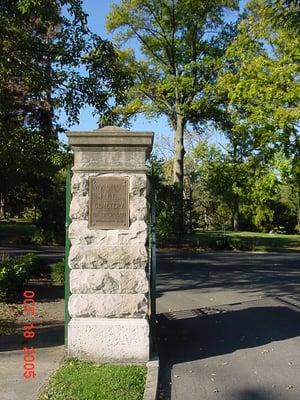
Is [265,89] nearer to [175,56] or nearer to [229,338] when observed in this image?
[175,56]

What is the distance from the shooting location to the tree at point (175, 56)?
37.1 meters

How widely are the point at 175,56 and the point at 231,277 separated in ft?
84.9

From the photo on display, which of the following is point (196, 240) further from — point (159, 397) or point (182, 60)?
point (159, 397)

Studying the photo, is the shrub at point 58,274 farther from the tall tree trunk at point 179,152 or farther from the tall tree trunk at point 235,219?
the tall tree trunk at point 235,219

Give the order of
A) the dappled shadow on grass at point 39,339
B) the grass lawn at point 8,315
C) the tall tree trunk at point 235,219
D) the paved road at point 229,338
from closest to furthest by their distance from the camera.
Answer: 1. the paved road at point 229,338
2. the dappled shadow on grass at point 39,339
3. the grass lawn at point 8,315
4. the tall tree trunk at point 235,219

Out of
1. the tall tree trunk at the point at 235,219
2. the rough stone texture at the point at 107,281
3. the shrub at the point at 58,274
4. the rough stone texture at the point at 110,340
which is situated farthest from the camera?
the tall tree trunk at the point at 235,219

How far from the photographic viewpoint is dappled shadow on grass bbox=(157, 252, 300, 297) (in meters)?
13.6

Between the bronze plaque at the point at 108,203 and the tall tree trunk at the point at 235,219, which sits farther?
the tall tree trunk at the point at 235,219

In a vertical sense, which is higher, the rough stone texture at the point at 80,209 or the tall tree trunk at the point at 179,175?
the tall tree trunk at the point at 179,175

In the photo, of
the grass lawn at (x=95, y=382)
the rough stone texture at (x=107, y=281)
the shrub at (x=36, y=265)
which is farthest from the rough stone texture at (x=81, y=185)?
the shrub at (x=36, y=265)

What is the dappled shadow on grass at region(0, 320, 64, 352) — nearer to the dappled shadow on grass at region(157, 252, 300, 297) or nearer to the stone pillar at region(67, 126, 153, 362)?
the stone pillar at region(67, 126, 153, 362)

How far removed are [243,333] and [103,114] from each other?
4804 mm
